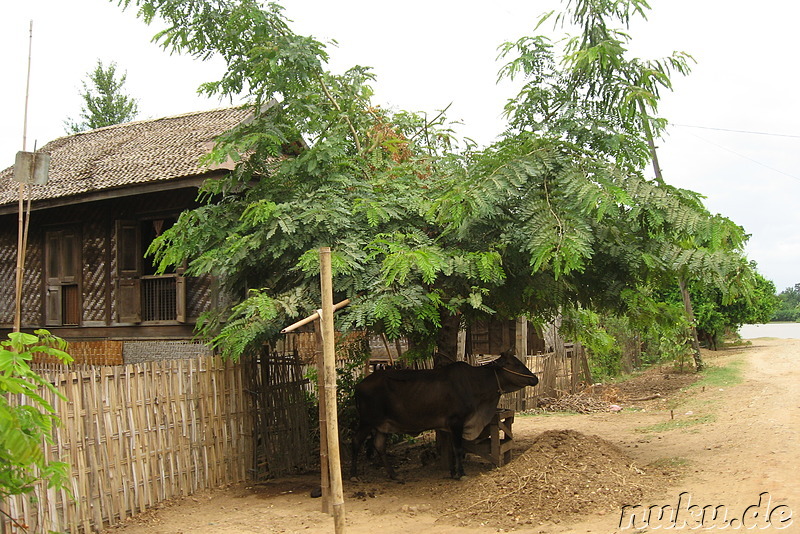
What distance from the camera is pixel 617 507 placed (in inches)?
255

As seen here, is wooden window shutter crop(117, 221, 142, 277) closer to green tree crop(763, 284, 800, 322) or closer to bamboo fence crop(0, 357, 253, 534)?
bamboo fence crop(0, 357, 253, 534)

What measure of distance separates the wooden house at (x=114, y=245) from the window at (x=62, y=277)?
0.07 ft

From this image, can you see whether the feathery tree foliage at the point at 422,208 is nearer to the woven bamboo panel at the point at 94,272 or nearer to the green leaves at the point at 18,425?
the green leaves at the point at 18,425

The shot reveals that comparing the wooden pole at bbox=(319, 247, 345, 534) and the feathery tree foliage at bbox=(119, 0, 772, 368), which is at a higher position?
the feathery tree foliage at bbox=(119, 0, 772, 368)

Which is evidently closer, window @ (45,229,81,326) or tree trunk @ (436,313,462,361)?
tree trunk @ (436,313,462,361)

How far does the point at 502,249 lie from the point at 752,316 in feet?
69.1

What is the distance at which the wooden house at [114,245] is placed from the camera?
1281cm

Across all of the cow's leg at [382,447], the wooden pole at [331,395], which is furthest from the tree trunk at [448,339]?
the wooden pole at [331,395]

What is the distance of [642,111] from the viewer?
7961mm

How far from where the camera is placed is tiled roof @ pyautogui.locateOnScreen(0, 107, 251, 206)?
41.1ft

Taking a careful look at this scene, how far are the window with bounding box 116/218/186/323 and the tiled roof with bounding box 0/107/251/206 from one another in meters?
1.12

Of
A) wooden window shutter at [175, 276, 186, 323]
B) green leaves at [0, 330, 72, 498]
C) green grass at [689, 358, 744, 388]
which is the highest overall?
wooden window shutter at [175, 276, 186, 323]

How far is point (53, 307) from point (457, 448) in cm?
1054

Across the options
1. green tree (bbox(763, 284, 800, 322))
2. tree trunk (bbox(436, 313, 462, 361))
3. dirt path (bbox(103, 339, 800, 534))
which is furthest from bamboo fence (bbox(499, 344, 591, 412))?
green tree (bbox(763, 284, 800, 322))
